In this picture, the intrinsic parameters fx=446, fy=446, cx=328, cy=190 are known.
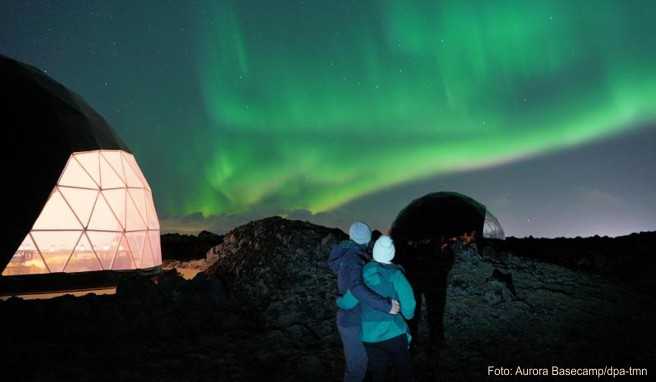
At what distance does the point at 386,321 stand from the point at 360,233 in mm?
967

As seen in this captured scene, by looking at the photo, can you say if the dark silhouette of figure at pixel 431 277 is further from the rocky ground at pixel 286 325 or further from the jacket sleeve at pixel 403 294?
the jacket sleeve at pixel 403 294

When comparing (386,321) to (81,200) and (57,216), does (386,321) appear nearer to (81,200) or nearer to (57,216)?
(57,216)

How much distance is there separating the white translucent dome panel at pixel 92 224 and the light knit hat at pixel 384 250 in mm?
10953

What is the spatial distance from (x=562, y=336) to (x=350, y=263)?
20.7 feet

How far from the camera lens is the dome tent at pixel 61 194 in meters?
11.6

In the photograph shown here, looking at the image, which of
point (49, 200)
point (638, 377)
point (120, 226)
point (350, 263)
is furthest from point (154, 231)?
point (638, 377)

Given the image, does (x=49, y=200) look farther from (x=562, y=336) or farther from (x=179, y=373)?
(x=562, y=336)

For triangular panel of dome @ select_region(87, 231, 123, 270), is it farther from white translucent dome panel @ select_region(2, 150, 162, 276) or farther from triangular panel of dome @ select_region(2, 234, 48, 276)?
triangular panel of dome @ select_region(2, 234, 48, 276)

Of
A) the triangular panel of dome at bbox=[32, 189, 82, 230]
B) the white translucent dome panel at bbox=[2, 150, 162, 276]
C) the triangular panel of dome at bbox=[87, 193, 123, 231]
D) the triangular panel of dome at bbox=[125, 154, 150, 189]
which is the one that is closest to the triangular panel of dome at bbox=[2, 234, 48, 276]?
the white translucent dome panel at bbox=[2, 150, 162, 276]

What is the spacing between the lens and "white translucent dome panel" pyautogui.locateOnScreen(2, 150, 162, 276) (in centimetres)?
1189

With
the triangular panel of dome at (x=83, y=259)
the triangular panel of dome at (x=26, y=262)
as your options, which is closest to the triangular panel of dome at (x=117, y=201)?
the triangular panel of dome at (x=83, y=259)

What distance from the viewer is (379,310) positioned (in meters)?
4.29

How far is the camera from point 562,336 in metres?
8.69

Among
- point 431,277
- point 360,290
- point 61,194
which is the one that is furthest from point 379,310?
point 61,194
